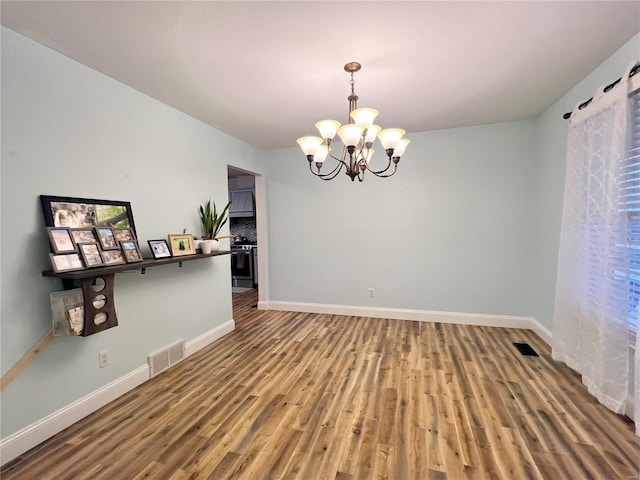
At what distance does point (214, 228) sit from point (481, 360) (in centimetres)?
310

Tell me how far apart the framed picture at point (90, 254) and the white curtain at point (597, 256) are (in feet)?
11.8

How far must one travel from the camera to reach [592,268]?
2.19 meters

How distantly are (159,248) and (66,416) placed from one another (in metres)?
1.32

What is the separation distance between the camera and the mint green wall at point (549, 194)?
2.78 m

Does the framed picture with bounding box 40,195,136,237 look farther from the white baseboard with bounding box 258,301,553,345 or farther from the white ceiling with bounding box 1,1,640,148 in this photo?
the white baseboard with bounding box 258,301,553,345

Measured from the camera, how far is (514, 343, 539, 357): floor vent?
2.89 metres

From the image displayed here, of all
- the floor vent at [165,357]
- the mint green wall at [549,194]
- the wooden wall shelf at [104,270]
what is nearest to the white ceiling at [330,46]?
the mint green wall at [549,194]

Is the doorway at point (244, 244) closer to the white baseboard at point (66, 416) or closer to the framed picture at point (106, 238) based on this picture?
the white baseboard at point (66, 416)

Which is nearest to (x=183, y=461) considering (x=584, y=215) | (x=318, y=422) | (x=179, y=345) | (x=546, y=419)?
(x=318, y=422)

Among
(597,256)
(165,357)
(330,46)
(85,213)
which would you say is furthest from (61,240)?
(597,256)

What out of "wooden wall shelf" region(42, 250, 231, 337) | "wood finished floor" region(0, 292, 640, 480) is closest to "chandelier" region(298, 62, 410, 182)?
"wooden wall shelf" region(42, 250, 231, 337)

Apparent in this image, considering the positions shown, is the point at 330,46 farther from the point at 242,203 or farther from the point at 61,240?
the point at 242,203

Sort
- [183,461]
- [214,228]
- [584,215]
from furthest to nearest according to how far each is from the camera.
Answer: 1. [214,228]
2. [584,215]
3. [183,461]

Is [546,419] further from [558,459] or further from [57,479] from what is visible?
[57,479]
